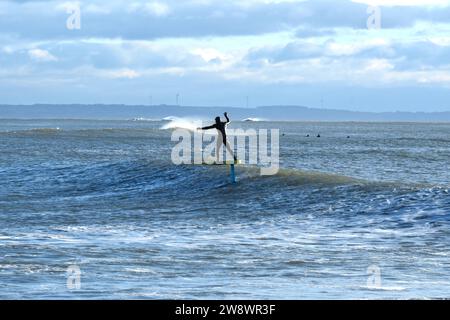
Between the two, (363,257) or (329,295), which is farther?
(363,257)

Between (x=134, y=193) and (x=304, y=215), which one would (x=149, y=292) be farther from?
(x=134, y=193)

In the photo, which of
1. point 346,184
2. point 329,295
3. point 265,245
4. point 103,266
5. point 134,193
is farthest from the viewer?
point 134,193

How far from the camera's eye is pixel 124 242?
16375 mm

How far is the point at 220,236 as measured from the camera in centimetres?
1747

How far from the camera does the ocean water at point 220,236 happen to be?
1198 cm

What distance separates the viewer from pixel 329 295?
36.9 ft

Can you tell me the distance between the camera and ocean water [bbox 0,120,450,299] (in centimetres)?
1198

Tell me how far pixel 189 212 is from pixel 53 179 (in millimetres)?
11941

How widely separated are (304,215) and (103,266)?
28.1 feet

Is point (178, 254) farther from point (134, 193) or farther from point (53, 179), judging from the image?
point (53, 179)
